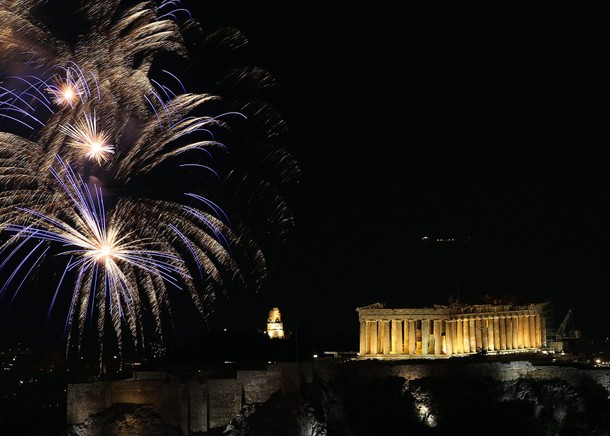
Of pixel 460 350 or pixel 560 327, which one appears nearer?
pixel 460 350

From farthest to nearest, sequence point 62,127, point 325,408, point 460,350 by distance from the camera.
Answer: point 460,350, point 325,408, point 62,127

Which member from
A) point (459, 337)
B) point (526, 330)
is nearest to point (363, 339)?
point (459, 337)

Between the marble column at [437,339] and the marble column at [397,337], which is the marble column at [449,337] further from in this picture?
the marble column at [397,337]

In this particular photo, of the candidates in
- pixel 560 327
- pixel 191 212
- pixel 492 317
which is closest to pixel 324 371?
pixel 191 212

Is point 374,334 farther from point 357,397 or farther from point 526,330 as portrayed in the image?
point 357,397

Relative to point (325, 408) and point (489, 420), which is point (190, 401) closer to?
point (325, 408)

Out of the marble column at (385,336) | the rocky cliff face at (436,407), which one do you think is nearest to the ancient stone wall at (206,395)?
the rocky cliff face at (436,407)

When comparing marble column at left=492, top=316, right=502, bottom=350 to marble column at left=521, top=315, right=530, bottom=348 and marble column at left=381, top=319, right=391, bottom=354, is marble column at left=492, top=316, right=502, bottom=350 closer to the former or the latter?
marble column at left=521, top=315, right=530, bottom=348
